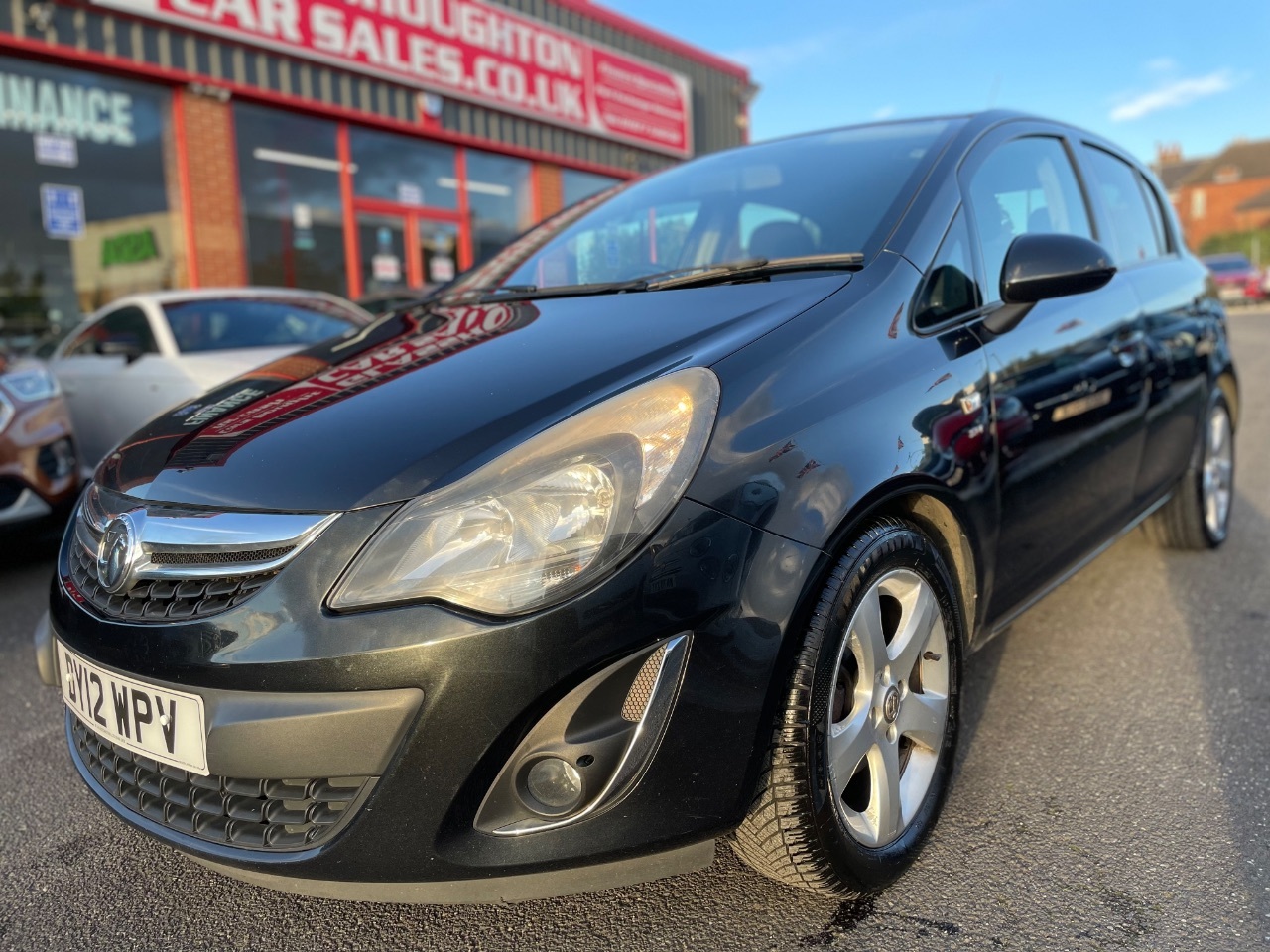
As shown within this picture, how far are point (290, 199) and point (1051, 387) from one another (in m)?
9.08

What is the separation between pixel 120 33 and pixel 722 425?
8892mm

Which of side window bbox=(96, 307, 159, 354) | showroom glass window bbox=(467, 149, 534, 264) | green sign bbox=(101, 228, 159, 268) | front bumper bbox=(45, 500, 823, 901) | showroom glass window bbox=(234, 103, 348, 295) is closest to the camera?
front bumper bbox=(45, 500, 823, 901)

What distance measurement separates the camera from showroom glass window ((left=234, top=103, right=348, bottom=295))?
9398 millimetres

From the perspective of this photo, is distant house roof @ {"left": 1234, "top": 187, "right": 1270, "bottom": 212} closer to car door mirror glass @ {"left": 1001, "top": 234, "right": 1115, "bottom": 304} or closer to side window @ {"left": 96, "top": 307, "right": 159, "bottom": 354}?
side window @ {"left": 96, "top": 307, "right": 159, "bottom": 354}

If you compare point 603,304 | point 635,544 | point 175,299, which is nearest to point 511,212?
point 175,299

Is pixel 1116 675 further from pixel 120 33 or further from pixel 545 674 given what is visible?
pixel 120 33

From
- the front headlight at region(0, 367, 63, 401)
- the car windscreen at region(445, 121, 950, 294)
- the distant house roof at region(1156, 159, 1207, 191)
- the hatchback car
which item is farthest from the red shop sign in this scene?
the distant house roof at region(1156, 159, 1207, 191)

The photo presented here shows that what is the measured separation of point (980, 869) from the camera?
1.82 metres

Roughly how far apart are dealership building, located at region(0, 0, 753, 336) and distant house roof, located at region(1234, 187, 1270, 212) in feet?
210

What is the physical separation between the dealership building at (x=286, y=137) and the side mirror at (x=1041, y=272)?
842 cm

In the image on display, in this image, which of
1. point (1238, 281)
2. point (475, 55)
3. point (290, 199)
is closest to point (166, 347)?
point (290, 199)

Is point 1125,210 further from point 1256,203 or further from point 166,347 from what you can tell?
point 1256,203

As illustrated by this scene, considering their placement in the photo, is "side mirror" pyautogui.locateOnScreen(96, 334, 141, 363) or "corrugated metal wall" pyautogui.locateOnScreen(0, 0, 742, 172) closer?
"side mirror" pyautogui.locateOnScreen(96, 334, 141, 363)

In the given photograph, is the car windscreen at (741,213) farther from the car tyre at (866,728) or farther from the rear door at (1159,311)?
the rear door at (1159,311)
